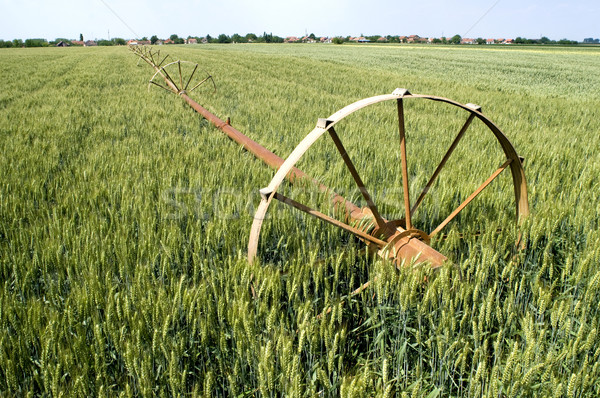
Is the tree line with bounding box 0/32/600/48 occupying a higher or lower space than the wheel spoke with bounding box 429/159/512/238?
higher

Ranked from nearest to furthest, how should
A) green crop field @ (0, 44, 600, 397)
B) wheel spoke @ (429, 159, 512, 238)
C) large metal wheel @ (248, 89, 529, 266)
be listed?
1. green crop field @ (0, 44, 600, 397)
2. large metal wheel @ (248, 89, 529, 266)
3. wheel spoke @ (429, 159, 512, 238)

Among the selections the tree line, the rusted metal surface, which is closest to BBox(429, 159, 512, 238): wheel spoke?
the rusted metal surface

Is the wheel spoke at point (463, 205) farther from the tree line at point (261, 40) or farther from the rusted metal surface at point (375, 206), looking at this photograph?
the tree line at point (261, 40)

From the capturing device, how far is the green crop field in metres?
1.10

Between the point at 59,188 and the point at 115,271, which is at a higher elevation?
the point at 59,188

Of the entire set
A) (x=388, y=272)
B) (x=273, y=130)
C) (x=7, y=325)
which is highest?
(x=273, y=130)

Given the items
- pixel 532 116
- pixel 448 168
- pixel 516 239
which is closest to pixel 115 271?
pixel 516 239

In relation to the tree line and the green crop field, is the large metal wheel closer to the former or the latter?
the green crop field

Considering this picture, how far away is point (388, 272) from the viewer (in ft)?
4.59

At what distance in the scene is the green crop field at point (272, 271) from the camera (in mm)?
1100

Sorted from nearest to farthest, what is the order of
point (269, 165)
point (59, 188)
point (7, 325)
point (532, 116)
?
point (7, 325), point (59, 188), point (269, 165), point (532, 116)

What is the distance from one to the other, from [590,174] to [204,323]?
308cm

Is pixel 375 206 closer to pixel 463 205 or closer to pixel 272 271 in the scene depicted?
pixel 463 205

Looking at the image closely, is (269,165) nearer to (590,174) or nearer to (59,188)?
(59,188)
